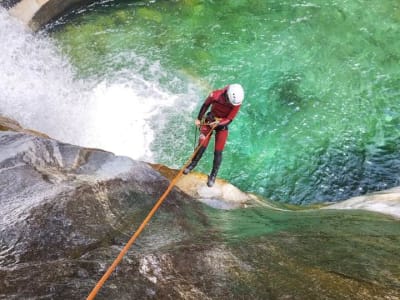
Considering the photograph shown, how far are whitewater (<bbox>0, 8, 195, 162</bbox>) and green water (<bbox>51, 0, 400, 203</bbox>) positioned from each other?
0.36m

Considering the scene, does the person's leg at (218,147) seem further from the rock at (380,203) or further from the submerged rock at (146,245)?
the rock at (380,203)

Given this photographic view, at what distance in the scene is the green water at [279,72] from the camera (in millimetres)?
9977

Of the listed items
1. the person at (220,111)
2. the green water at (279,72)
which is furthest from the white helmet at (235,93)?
the green water at (279,72)

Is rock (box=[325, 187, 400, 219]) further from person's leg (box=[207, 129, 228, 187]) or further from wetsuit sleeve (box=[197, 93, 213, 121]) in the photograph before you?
wetsuit sleeve (box=[197, 93, 213, 121])

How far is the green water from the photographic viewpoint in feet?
32.7

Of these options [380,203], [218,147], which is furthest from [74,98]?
[380,203]

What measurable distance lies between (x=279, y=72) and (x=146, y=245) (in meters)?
9.04

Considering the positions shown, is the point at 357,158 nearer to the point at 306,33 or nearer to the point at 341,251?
the point at 306,33

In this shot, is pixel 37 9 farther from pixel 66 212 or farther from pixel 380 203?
pixel 380 203

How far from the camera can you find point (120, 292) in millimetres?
→ 3461

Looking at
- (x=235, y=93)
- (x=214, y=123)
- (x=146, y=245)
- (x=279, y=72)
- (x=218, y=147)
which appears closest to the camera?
(x=146, y=245)

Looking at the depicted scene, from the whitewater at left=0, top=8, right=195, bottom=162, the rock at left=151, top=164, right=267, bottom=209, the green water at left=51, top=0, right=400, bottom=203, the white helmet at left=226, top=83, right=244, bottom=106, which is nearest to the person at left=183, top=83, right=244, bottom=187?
the white helmet at left=226, top=83, right=244, bottom=106

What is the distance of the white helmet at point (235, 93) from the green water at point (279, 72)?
3.70 meters

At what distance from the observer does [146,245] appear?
170 inches
